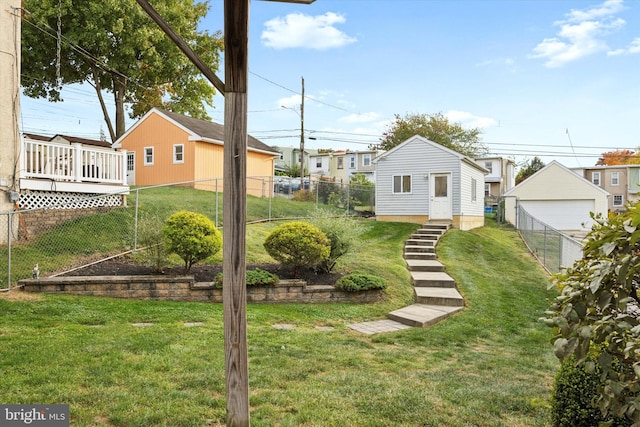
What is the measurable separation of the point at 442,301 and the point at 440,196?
469 inches

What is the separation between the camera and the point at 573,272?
2238 millimetres

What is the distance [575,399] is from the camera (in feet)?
9.04

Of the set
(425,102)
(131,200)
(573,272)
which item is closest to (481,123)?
(425,102)

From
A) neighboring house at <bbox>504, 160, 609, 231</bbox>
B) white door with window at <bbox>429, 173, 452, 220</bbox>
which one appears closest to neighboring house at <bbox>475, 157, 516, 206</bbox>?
neighboring house at <bbox>504, 160, 609, 231</bbox>

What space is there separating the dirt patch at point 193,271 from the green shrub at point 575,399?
5550mm

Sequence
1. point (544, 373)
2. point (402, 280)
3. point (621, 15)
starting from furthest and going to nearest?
point (621, 15) < point (402, 280) < point (544, 373)

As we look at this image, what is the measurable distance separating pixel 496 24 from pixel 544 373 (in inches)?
377

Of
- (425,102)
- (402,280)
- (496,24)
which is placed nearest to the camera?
(402,280)

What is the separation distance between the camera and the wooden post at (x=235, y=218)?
244cm

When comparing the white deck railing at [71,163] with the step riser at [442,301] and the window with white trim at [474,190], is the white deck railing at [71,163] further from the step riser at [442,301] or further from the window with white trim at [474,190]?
the window with white trim at [474,190]

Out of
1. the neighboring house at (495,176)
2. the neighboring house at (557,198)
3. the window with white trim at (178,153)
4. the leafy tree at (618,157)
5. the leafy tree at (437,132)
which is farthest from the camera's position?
the leafy tree at (618,157)

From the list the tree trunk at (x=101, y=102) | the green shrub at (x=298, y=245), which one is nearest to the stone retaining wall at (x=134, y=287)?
the green shrub at (x=298, y=245)

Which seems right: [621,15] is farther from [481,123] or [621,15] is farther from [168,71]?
[481,123]

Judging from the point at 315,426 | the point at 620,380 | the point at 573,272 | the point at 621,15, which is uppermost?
the point at 621,15
